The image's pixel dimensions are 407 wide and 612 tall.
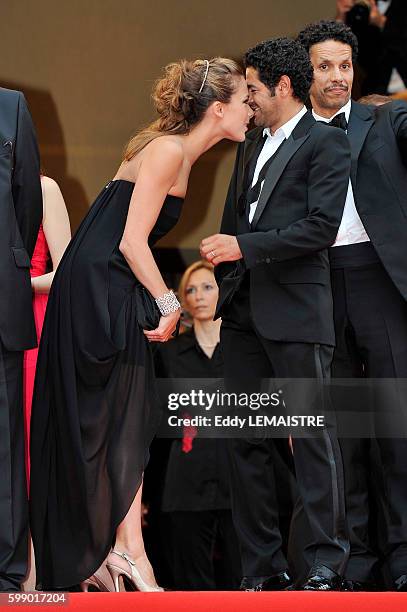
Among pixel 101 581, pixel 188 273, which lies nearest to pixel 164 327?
pixel 101 581

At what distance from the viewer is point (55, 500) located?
3.28m

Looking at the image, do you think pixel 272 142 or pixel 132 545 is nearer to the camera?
pixel 132 545

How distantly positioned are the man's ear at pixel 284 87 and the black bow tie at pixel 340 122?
25 cm

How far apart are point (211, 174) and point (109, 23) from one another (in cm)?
92

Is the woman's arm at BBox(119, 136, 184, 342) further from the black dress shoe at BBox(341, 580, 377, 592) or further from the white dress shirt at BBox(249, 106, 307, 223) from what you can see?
the black dress shoe at BBox(341, 580, 377, 592)

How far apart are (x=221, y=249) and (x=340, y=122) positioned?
27.8 inches

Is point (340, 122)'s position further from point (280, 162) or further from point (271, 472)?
point (271, 472)

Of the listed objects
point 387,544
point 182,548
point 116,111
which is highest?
point 116,111

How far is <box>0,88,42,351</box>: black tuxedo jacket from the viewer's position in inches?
124

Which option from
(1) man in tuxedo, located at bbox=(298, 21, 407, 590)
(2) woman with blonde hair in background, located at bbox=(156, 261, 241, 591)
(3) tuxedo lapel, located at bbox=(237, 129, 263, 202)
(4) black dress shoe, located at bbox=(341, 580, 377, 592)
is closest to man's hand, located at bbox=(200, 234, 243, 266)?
(3) tuxedo lapel, located at bbox=(237, 129, 263, 202)

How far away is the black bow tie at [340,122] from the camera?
3.63m

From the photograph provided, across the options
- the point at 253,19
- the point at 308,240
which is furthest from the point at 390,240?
the point at 253,19

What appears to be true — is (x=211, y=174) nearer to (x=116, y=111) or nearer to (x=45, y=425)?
(x=116, y=111)

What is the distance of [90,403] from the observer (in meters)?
3.30
